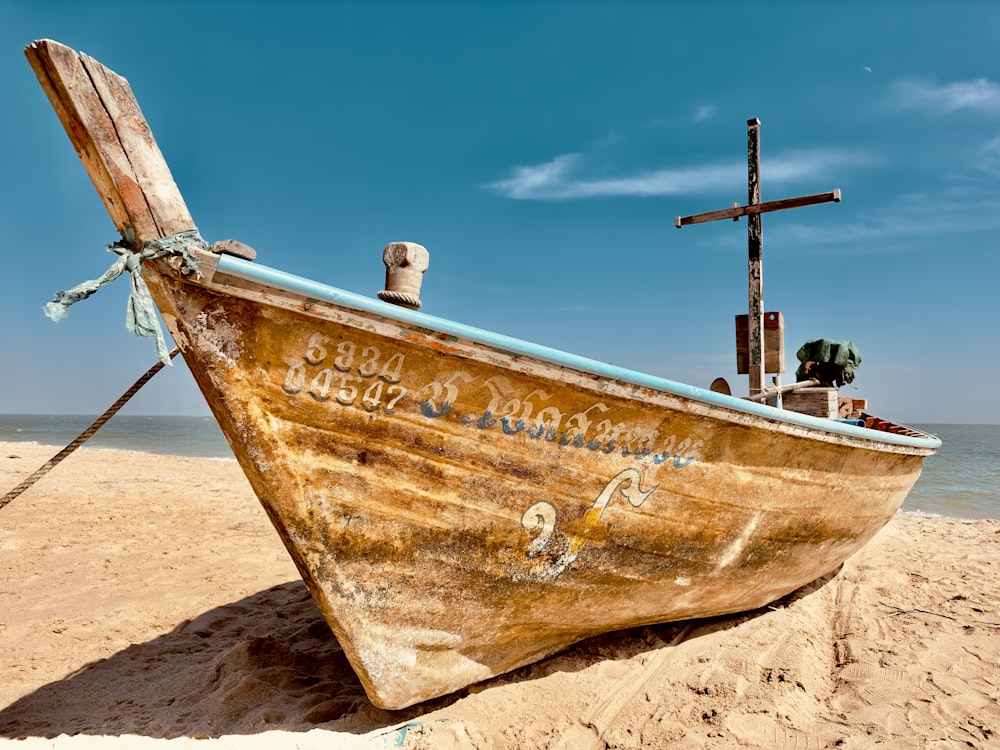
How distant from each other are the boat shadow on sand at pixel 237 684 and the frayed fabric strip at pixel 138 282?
188cm

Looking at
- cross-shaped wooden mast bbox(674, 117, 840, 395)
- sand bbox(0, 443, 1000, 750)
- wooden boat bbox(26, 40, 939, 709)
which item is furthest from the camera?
cross-shaped wooden mast bbox(674, 117, 840, 395)

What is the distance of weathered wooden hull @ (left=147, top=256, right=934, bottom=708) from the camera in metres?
2.29

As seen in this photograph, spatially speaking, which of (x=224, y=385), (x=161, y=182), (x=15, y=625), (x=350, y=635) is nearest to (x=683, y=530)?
(x=350, y=635)

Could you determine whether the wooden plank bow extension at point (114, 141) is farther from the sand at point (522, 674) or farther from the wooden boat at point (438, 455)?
the sand at point (522, 674)

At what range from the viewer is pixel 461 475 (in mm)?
2605

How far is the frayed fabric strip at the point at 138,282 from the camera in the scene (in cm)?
203

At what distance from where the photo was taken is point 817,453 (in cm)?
339

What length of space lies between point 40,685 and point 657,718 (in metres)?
3.43

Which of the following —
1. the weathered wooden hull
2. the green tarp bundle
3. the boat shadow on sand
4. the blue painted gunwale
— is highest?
the green tarp bundle

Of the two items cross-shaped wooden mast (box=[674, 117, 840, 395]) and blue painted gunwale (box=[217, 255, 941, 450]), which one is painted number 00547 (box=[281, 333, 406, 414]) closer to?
blue painted gunwale (box=[217, 255, 941, 450])

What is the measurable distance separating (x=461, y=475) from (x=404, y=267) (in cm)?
99

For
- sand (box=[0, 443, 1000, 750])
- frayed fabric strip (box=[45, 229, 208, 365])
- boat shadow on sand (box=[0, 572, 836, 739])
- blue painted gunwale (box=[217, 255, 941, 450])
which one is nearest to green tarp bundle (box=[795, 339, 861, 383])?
sand (box=[0, 443, 1000, 750])

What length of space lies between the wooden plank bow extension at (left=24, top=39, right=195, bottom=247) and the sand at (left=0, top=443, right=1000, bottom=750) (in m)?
2.21

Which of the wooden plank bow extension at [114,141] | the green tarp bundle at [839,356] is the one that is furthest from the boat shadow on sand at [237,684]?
the green tarp bundle at [839,356]
